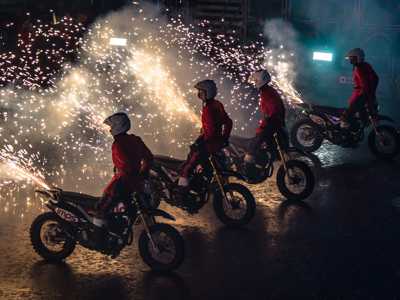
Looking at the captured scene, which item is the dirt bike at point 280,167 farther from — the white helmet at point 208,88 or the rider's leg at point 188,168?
the white helmet at point 208,88

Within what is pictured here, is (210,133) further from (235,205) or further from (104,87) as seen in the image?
(104,87)

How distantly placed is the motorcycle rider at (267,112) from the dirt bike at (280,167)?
3.2 inches

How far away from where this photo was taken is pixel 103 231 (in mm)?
7516

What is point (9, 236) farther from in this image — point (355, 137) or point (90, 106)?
point (90, 106)

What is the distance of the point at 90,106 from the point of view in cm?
1694

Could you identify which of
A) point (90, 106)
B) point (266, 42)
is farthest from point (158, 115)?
point (266, 42)

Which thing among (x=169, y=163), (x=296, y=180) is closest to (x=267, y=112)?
(x=296, y=180)

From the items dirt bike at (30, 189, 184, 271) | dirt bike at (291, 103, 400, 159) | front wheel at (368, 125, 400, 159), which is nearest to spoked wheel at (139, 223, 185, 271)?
dirt bike at (30, 189, 184, 271)

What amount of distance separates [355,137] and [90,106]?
691 cm

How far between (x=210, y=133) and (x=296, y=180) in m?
1.93

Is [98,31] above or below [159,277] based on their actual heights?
above

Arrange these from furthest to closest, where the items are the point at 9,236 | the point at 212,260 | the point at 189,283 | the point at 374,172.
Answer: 1. the point at 374,172
2. the point at 9,236
3. the point at 212,260
4. the point at 189,283

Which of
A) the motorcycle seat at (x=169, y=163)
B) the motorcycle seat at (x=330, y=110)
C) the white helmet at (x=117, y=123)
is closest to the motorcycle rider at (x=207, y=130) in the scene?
the motorcycle seat at (x=169, y=163)

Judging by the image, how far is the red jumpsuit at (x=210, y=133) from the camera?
29.7 feet
